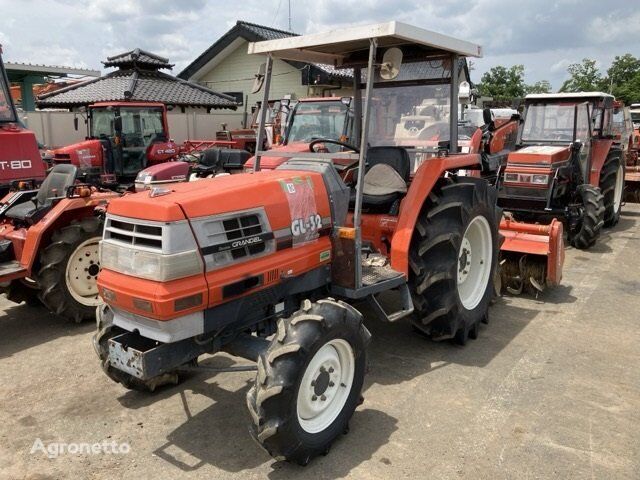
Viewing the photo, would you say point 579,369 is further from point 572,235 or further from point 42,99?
point 42,99

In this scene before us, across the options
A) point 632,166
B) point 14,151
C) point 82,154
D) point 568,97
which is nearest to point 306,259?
point 14,151

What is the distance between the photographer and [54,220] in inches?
190

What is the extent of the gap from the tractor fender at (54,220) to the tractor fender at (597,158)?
702cm

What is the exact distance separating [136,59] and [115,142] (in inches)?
354

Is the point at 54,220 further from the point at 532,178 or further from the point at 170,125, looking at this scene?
the point at 170,125

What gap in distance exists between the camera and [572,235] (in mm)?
7496

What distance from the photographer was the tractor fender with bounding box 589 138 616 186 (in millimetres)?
8367

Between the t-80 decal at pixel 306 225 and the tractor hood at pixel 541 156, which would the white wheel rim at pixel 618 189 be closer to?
the tractor hood at pixel 541 156

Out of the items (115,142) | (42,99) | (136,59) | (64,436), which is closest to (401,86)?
(64,436)

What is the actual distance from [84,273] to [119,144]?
6741 mm

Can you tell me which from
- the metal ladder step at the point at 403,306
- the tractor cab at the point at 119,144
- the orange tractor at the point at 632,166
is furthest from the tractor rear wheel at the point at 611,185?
the tractor cab at the point at 119,144

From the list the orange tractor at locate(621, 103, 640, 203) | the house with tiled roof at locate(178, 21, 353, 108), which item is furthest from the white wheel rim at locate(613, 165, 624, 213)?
the house with tiled roof at locate(178, 21, 353, 108)

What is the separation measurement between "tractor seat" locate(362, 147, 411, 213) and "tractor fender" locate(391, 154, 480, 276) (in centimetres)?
18

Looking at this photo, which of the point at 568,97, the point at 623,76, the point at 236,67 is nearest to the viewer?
the point at 568,97
